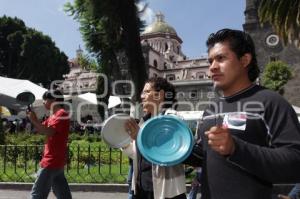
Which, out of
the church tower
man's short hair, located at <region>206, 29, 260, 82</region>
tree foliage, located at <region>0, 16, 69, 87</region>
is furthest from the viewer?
tree foliage, located at <region>0, 16, 69, 87</region>

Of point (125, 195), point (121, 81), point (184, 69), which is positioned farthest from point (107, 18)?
point (184, 69)

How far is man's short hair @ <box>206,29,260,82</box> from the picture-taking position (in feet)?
7.76

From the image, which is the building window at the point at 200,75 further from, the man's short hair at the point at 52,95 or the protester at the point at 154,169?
the protester at the point at 154,169

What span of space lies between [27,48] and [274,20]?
4194 cm

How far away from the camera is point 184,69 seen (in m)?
89.4

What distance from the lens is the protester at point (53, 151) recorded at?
17.9ft

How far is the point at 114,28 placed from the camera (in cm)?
1276

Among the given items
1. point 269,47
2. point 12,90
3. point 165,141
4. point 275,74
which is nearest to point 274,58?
point 269,47

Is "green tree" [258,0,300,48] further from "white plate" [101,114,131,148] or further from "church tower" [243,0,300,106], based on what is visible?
"church tower" [243,0,300,106]

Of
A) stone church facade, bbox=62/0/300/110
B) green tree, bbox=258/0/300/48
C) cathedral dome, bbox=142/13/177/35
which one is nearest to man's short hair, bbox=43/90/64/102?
green tree, bbox=258/0/300/48

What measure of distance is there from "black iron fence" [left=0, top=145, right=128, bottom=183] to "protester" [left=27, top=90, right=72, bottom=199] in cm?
402

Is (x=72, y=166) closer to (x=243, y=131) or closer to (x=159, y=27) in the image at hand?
(x=243, y=131)

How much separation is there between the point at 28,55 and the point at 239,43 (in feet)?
181

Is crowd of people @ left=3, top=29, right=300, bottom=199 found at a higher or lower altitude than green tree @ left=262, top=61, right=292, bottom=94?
lower
